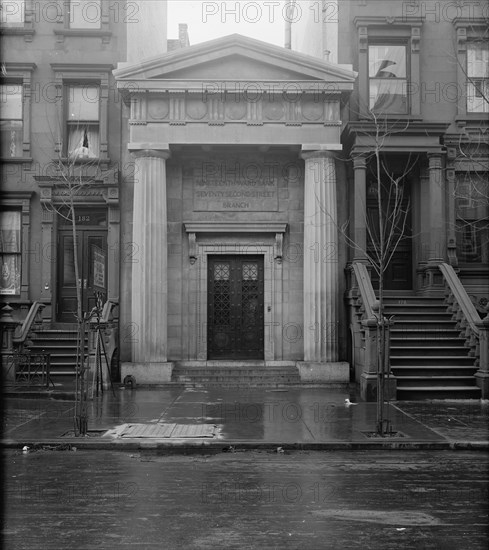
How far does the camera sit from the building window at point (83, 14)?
20.8 m

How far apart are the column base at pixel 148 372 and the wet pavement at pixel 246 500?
7548mm

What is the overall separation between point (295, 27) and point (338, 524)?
2943cm

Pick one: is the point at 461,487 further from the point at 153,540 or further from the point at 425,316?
the point at 425,316

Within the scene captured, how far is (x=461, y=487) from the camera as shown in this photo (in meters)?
8.18

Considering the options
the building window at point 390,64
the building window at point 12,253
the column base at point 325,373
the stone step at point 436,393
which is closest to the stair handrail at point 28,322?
the building window at point 12,253

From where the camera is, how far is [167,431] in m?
11.7

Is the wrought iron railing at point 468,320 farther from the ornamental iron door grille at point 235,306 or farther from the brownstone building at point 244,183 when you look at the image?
the ornamental iron door grille at point 235,306

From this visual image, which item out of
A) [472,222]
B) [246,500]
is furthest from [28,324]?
[246,500]

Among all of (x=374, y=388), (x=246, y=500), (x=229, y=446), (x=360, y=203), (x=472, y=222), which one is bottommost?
(x=229, y=446)

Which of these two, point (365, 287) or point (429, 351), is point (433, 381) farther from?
point (365, 287)

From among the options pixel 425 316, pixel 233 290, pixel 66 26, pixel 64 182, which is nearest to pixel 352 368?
pixel 425 316

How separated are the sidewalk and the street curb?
0.01 meters

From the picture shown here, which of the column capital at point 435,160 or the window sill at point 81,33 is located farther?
the window sill at point 81,33

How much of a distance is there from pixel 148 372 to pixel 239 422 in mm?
5779
